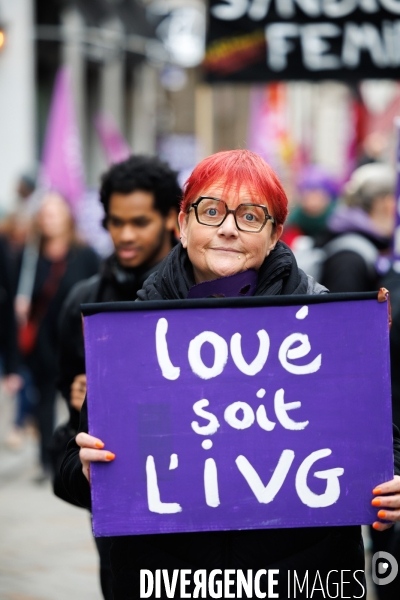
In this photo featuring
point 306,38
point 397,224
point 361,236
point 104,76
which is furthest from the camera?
point 104,76

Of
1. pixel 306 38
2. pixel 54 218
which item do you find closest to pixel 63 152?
pixel 54 218

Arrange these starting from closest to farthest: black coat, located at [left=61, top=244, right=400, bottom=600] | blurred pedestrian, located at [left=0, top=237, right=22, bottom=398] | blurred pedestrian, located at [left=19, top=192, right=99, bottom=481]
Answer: black coat, located at [left=61, top=244, right=400, bottom=600]
blurred pedestrian, located at [left=19, top=192, right=99, bottom=481]
blurred pedestrian, located at [left=0, top=237, right=22, bottom=398]

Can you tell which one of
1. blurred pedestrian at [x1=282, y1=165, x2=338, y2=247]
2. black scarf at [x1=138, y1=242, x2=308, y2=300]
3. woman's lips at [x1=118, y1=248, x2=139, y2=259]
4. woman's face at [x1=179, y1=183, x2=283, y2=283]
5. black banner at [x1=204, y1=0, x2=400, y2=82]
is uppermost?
black banner at [x1=204, y1=0, x2=400, y2=82]

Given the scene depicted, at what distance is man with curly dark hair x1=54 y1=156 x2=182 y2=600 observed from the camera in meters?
3.94

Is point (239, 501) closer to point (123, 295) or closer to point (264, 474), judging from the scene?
point (264, 474)

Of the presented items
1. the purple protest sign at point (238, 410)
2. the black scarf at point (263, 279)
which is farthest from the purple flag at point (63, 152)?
the purple protest sign at point (238, 410)

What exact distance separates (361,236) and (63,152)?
5.45 metres

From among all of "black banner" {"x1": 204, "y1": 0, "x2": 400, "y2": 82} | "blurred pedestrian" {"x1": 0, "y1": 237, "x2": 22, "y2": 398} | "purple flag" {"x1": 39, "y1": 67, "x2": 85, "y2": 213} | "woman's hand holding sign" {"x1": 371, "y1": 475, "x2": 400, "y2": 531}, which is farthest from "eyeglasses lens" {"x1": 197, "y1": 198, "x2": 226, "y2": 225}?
"purple flag" {"x1": 39, "y1": 67, "x2": 85, "y2": 213}

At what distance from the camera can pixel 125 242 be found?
398 centimetres

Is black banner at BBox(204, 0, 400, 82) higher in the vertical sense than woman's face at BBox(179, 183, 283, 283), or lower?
higher

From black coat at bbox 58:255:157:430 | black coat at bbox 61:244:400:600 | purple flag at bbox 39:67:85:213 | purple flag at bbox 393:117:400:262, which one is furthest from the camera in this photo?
purple flag at bbox 39:67:85:213

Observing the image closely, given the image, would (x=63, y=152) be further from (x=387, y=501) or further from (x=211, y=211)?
(x=387, y=501)

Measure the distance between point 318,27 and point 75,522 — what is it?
3.35 m

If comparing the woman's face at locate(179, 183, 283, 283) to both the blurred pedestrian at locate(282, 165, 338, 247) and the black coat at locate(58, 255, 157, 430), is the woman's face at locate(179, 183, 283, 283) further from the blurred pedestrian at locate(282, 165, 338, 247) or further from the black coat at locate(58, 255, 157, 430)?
the blurred pedestrian at locate(282, 165, 338, 247)
